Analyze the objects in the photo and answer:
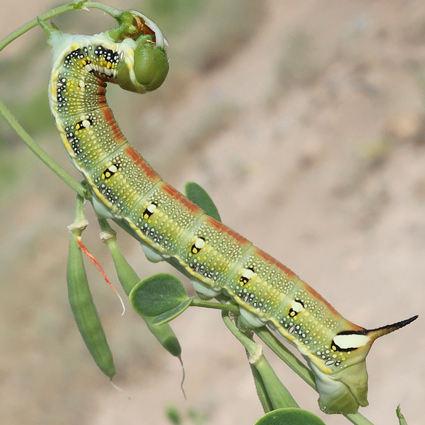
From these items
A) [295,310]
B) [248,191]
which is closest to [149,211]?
[295,310]

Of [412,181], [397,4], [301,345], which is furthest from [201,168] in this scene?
[301,345]

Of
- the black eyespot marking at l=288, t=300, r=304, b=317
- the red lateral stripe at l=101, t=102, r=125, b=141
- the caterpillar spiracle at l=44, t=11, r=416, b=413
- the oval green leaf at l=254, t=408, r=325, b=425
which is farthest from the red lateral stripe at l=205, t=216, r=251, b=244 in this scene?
the oval green leaf at l=254, t=408, r=325, b=425

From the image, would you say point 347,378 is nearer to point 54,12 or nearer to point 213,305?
point 213,305

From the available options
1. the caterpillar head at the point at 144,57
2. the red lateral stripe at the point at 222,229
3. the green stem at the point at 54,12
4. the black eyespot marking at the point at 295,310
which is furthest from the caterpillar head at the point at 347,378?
the green stem at the point at 54,12

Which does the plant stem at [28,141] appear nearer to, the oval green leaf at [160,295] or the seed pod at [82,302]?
the seed pod at [82,302]

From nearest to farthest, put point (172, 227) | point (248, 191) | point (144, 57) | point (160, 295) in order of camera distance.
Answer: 1. point (160, 295)
2. point (144, 57)
3. point (172, 227)
4. point (248, 191)

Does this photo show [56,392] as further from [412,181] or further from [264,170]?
[412,181]
